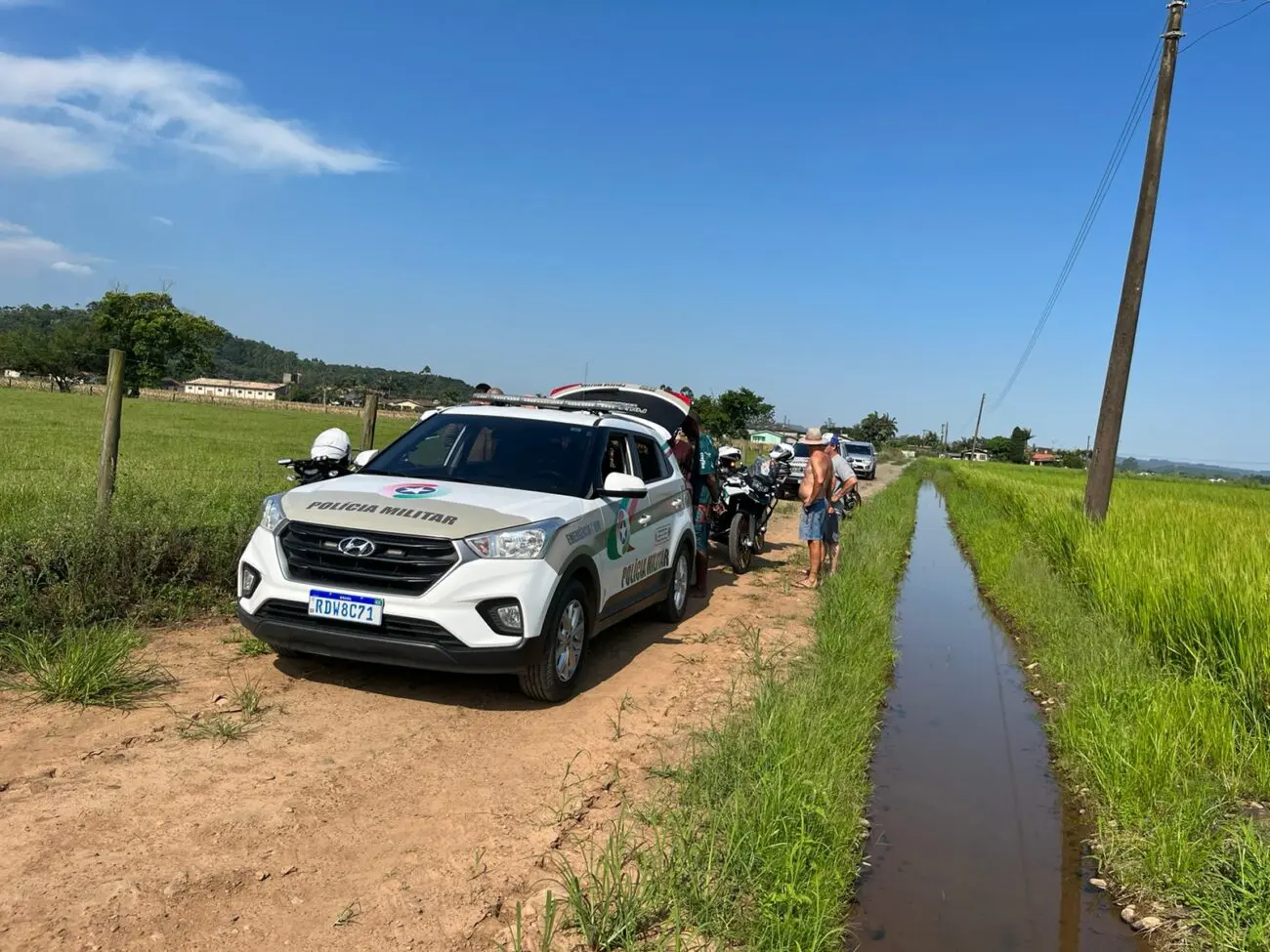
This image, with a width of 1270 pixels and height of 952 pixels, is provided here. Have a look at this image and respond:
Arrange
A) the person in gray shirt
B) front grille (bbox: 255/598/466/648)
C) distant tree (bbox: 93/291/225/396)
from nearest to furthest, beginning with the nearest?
front grille (bbox: 255/598/466/648) < the person in gray shirt < distant tree (bbox: 93/291/225/396)

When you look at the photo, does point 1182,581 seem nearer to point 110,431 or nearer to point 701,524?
point 701,524

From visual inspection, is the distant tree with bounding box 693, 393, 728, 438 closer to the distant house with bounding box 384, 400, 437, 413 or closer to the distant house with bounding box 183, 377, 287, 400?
the distant house with bounding box 384, 400, 437, 413

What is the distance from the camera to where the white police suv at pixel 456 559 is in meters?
4.78

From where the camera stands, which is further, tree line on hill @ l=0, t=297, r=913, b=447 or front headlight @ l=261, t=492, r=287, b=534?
tree line on hill @ l=0, t=297, r=913, b=447

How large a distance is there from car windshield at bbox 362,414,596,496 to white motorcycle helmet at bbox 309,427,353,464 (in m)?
1.04

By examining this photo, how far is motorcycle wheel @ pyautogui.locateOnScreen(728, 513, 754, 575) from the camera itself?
11.4 metres

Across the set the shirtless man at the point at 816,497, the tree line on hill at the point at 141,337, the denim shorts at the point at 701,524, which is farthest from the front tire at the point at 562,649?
the tree line on hill at the point at 141,337

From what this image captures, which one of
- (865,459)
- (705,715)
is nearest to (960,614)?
(705,715)

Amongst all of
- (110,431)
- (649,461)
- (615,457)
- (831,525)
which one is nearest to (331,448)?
(110,431)

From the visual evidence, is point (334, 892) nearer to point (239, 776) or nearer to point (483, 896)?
point (483, 896)

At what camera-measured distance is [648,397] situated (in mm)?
10430

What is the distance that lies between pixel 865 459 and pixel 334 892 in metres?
34.2

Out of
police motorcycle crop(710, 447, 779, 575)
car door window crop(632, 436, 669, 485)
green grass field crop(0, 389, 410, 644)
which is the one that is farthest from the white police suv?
police motorcycle crop(710, 447, 779, 575)

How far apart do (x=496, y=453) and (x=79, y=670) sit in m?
2.80
